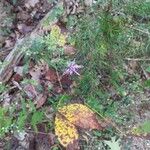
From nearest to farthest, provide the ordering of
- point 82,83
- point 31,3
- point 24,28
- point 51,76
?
1. point 82,83
2. point 51,76
3. point 24,28
4. point 31,3

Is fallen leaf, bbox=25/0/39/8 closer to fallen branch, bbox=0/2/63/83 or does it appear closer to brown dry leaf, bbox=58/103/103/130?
fallen branch, bbox=0/2/63/83

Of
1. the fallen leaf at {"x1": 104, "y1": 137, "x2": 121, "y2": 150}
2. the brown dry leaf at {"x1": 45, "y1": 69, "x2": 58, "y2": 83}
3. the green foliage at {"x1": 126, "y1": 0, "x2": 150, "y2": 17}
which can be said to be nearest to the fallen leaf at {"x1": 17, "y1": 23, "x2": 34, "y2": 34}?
the brown dry leaf at {"x1": 45, "y1": 69, "x2": 58, "y2": 83}

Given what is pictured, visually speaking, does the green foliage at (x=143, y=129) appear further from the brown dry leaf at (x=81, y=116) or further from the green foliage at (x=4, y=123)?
the green foliage at (x=4, y=123)

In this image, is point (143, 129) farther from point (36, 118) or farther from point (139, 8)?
point (139, 8)

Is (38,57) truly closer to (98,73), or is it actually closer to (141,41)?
(98,73)

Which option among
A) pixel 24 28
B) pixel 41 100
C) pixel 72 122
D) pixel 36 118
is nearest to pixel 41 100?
pixel 41 100

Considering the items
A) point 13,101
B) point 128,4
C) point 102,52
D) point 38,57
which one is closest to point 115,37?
point 102,52
